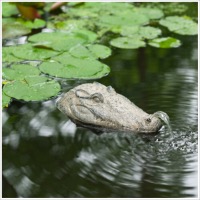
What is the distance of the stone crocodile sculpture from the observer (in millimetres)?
4328

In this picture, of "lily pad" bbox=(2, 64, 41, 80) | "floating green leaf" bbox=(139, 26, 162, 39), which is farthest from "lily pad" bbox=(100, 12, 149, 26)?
"lily pad" bbox=(2, 64, 41, 80)

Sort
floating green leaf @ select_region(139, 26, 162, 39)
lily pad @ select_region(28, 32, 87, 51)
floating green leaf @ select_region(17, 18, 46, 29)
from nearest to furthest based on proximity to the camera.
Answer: lily pad @ select_region(28, 32, 87, 51)
floating green leaf @ select_region(139, 26, 162, 39)
floating green leaf @ select_region(17, 18, 46, 29)

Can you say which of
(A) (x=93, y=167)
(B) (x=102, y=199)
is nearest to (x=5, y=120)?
(A) (x=93, y=167)

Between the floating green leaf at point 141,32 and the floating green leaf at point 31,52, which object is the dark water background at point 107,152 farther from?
the floating green leaf at point 141,32

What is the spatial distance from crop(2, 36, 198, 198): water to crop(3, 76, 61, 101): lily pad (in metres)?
0.08

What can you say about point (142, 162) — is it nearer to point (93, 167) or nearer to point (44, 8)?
point (93, 167)

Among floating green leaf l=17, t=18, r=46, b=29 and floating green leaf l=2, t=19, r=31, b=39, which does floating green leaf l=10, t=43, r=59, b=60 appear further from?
floating green leaf l=17, t=18, r=46, b=29

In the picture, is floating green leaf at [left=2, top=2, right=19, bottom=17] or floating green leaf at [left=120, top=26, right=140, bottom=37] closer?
floating green leaf at [left=120, top=26, right=140, bottom=37]

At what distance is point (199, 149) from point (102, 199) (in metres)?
0.99

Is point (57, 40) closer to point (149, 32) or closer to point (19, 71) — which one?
point (19, 71)

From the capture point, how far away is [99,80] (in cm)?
530

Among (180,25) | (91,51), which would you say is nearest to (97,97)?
(91,51)

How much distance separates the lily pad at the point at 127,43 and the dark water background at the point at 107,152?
0.99m

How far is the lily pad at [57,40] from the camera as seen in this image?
5.95m
